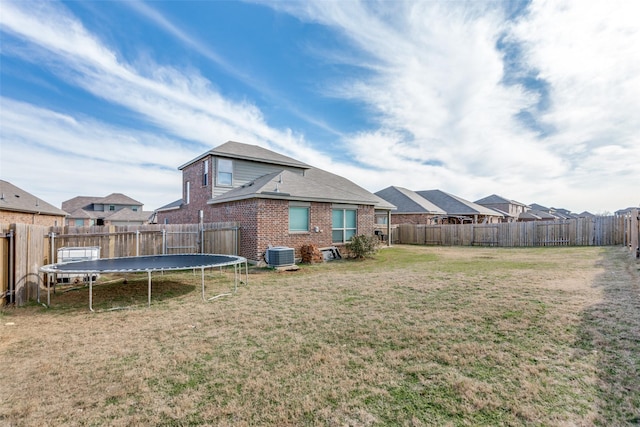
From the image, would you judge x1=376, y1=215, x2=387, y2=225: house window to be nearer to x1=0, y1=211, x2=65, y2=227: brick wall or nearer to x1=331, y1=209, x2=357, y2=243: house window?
x1=331, y1=209, x2=357, y2=243: house window

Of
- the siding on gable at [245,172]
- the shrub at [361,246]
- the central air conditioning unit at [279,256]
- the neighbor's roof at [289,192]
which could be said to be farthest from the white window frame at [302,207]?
the siding on gable at [245,172]

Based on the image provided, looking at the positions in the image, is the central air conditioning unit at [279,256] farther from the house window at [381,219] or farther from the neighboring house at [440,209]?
the neighboring house at [440,209]

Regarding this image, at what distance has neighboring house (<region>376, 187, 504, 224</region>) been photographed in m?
28.3

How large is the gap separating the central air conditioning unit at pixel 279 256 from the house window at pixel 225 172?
21.1 feet

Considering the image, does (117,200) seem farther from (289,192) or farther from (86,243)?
(289,192)

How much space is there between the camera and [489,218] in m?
33.5

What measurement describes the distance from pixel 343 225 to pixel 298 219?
2716 millimetres

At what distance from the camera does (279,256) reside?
10844 millimetres

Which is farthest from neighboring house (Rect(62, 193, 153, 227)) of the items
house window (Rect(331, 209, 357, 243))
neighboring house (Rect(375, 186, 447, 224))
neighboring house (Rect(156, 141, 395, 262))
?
house window (Rect(331, 209, 357, 243))

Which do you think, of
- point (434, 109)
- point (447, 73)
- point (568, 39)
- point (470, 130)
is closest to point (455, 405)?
point (568, 39)

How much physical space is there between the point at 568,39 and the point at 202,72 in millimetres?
13124

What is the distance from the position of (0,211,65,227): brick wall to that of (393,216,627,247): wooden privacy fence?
29696 millimetres

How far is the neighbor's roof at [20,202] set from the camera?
2303 centimetres

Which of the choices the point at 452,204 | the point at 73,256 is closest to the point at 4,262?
the point at 73,256
